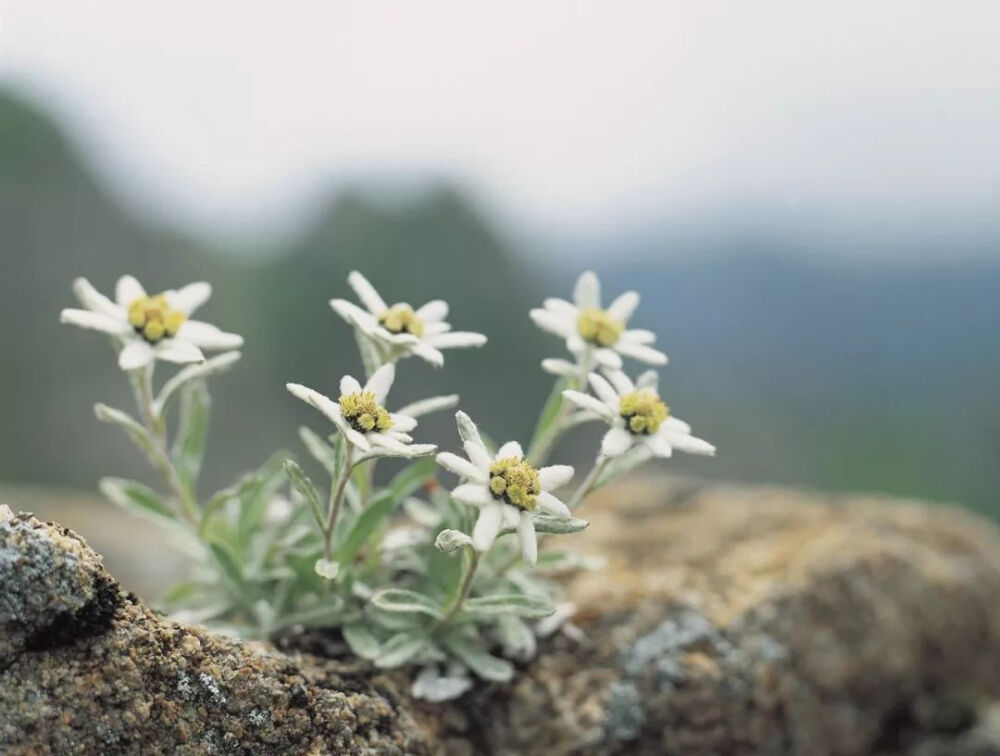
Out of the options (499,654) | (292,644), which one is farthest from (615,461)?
(292,644)

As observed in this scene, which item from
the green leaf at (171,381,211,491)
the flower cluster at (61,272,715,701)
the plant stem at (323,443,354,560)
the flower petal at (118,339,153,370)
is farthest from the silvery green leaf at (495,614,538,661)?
the flower petal at (118,339,153,370)

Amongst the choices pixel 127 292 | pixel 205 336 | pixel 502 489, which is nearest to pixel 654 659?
pixel 502 489

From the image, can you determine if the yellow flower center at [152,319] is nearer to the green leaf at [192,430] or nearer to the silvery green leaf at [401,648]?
the green leaf at [192,430]

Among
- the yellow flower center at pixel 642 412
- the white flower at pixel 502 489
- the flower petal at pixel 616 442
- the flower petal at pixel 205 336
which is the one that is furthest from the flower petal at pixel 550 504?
the flower petal at pixel 205 336

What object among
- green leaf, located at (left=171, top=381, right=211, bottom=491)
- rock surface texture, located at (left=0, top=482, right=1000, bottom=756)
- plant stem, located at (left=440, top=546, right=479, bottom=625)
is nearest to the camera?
rock surface texture, located at (left=0, top=482, right=1000, bottom=756)

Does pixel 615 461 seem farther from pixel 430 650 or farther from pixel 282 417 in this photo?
pixel 282 417

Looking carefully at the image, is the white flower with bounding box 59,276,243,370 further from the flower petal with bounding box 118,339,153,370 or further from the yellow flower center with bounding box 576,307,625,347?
the yellow flower center with bounding box 576,307,625,347

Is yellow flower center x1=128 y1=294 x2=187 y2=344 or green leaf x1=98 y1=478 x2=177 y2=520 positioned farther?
green leaf x1=98 y1=478 x2=177 y2=520
